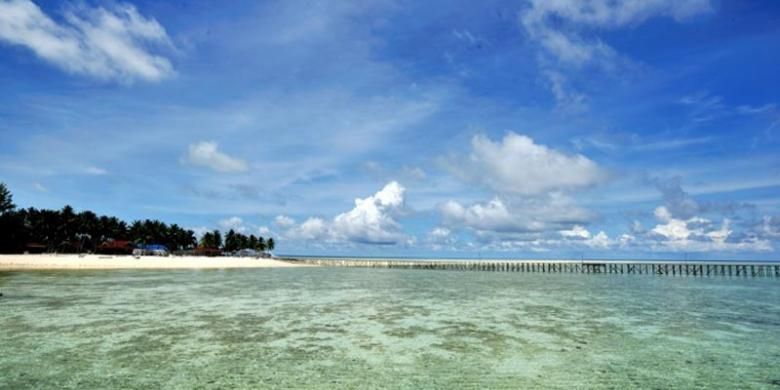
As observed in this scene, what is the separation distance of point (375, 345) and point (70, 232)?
112415mm

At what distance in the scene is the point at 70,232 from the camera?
105125 mm

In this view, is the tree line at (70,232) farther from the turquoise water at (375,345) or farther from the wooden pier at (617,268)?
the turquoise water at (375,345)

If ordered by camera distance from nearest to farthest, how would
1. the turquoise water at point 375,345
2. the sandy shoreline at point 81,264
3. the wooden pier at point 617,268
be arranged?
1. the turquoise water at point 375,345
2. the sandy shoreline at point 81,264
3. the wooden pier at point 617,268

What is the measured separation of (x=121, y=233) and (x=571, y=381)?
416 feet

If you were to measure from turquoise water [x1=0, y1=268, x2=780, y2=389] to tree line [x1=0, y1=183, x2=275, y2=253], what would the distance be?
72833 millimetres

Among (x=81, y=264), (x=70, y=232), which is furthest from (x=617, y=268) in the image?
(x=70, y=232)

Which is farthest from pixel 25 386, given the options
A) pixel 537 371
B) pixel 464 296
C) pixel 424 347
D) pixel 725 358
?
pixel 464 296

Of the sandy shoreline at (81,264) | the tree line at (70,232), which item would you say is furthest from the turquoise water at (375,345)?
the tree line at (70,232)

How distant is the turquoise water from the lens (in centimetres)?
1272

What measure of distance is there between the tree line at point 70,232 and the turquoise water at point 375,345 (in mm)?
72833

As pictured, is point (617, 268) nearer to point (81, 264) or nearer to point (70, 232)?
point (81, 264)

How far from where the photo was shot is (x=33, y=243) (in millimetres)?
98188

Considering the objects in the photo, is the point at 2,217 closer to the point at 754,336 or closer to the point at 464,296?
the point at 464,296

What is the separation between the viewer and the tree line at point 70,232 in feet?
284
